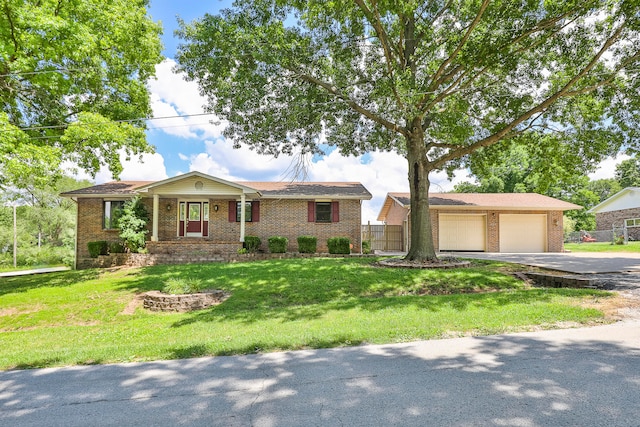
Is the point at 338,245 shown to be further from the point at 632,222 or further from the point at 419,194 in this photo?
the point at 632,222

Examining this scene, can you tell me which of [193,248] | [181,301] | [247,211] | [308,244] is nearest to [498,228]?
[308,244]

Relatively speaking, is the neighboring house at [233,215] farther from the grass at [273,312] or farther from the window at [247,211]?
the grass at [273,312]

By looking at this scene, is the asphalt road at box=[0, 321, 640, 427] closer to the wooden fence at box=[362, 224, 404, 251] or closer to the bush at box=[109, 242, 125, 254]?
the bush at box=[109, 242, 125, 254]

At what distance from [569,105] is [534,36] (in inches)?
149

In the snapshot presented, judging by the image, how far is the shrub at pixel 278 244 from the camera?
1694cm

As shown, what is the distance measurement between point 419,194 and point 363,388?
1021cm

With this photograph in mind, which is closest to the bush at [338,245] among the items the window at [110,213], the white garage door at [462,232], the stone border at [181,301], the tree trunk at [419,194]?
the tree trunk at [419,194]

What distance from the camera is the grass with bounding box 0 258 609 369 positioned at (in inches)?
208

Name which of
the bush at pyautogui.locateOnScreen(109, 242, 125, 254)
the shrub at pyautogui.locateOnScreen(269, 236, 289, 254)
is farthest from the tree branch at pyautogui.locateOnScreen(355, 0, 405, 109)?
the bush at pyautogui.locateOnScreen(109, 242, 125, 254)

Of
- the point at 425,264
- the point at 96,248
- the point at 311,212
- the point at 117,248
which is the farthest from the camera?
the point at 311,212

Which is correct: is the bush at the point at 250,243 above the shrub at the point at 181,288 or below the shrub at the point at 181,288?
above

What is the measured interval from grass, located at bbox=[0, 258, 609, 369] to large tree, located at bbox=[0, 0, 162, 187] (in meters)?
4.03

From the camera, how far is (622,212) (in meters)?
28.2

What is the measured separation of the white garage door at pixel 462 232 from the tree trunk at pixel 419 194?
824 cm
